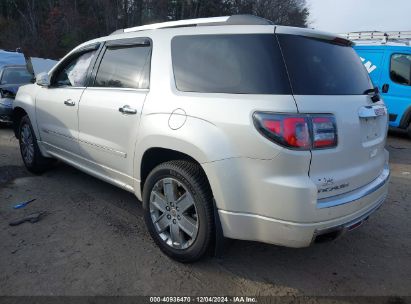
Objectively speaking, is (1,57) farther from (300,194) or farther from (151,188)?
(300,194)

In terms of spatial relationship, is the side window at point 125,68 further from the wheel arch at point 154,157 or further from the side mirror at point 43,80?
the side mirror at point 43,80

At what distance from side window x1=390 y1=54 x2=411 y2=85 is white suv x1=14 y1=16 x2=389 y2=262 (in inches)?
258

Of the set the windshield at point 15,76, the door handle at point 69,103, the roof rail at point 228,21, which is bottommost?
the windshield at point 15,76

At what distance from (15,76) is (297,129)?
9.56 m

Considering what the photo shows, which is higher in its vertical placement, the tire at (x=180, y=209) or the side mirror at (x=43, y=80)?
the side mirror at (x=43, y=80)

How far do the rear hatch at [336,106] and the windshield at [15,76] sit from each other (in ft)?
29.6

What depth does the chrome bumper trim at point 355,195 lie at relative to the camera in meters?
2.52

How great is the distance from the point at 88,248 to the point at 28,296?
0.71m

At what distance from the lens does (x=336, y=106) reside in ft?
8.57

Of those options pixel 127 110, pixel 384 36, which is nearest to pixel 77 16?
pixel 384 36

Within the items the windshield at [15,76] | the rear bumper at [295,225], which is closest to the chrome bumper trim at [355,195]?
the rear bumper at [295,225]

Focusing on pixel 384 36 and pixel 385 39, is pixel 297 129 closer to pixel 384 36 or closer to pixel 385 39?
pixel 385 39

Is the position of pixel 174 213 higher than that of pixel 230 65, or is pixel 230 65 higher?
pixel 230 65

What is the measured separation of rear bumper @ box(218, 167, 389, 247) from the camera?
2506mm
